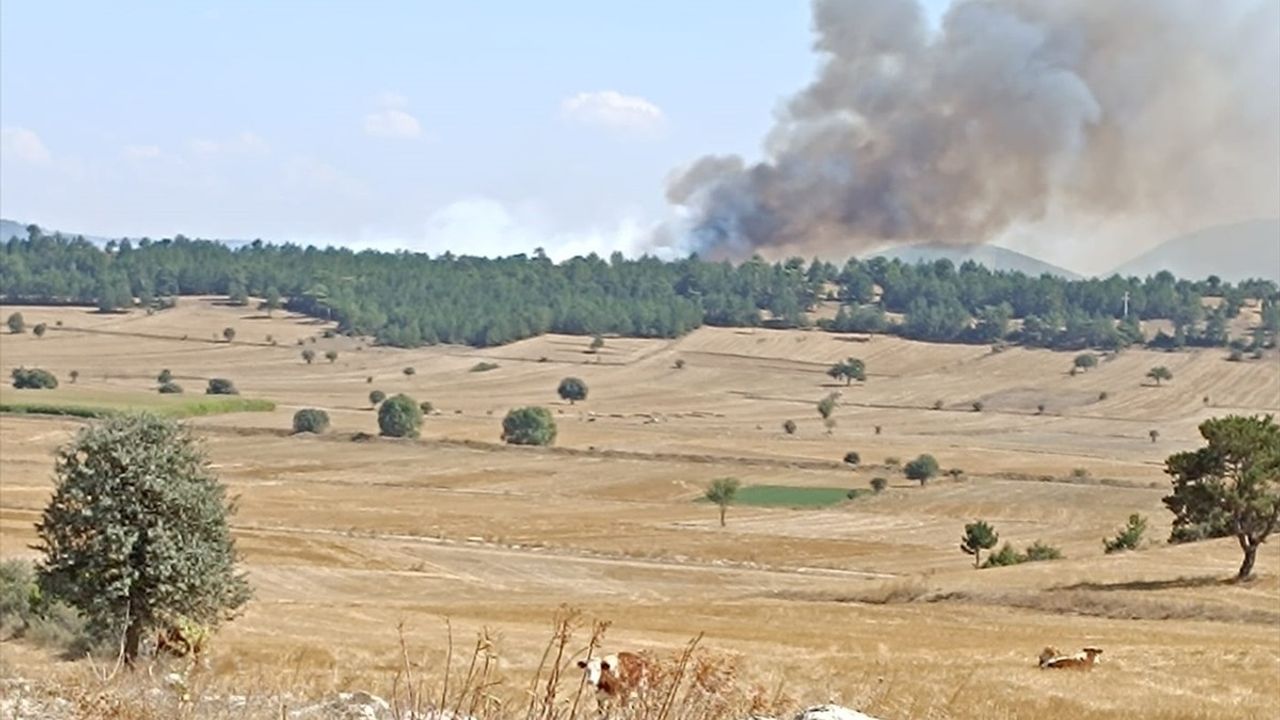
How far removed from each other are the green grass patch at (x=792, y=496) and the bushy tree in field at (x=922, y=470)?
26.9 feet

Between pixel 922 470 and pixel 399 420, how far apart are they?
53086 millimetres

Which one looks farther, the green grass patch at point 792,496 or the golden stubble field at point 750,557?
the green grass patch at point 792,496

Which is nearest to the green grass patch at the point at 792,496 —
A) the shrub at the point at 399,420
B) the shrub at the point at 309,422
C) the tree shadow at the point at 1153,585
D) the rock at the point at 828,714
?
the shrub at the point at 399,420

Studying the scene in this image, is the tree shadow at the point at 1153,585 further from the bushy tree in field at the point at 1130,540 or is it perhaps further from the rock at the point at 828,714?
the rock at the point at 828,714

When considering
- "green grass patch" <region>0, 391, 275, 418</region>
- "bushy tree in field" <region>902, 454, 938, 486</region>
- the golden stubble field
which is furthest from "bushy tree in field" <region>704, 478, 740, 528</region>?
"green grass patch" <region>0, 391, 275, 418</region>

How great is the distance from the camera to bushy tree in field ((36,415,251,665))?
34.5 m

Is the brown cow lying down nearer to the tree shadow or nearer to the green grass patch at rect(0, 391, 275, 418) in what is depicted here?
the tree shadow

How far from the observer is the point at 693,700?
9141mm

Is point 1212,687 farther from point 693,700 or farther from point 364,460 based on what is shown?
point 364,460

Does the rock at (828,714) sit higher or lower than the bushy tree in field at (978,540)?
higher

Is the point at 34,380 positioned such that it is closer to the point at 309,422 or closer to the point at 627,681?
the point at 309,422

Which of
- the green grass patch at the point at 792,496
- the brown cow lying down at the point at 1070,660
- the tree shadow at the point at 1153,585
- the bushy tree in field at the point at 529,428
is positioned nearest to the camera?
the brown cow lying down at the point at 1070,660

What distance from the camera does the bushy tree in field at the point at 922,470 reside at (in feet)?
471

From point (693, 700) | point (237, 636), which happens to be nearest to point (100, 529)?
point (237, 636)
